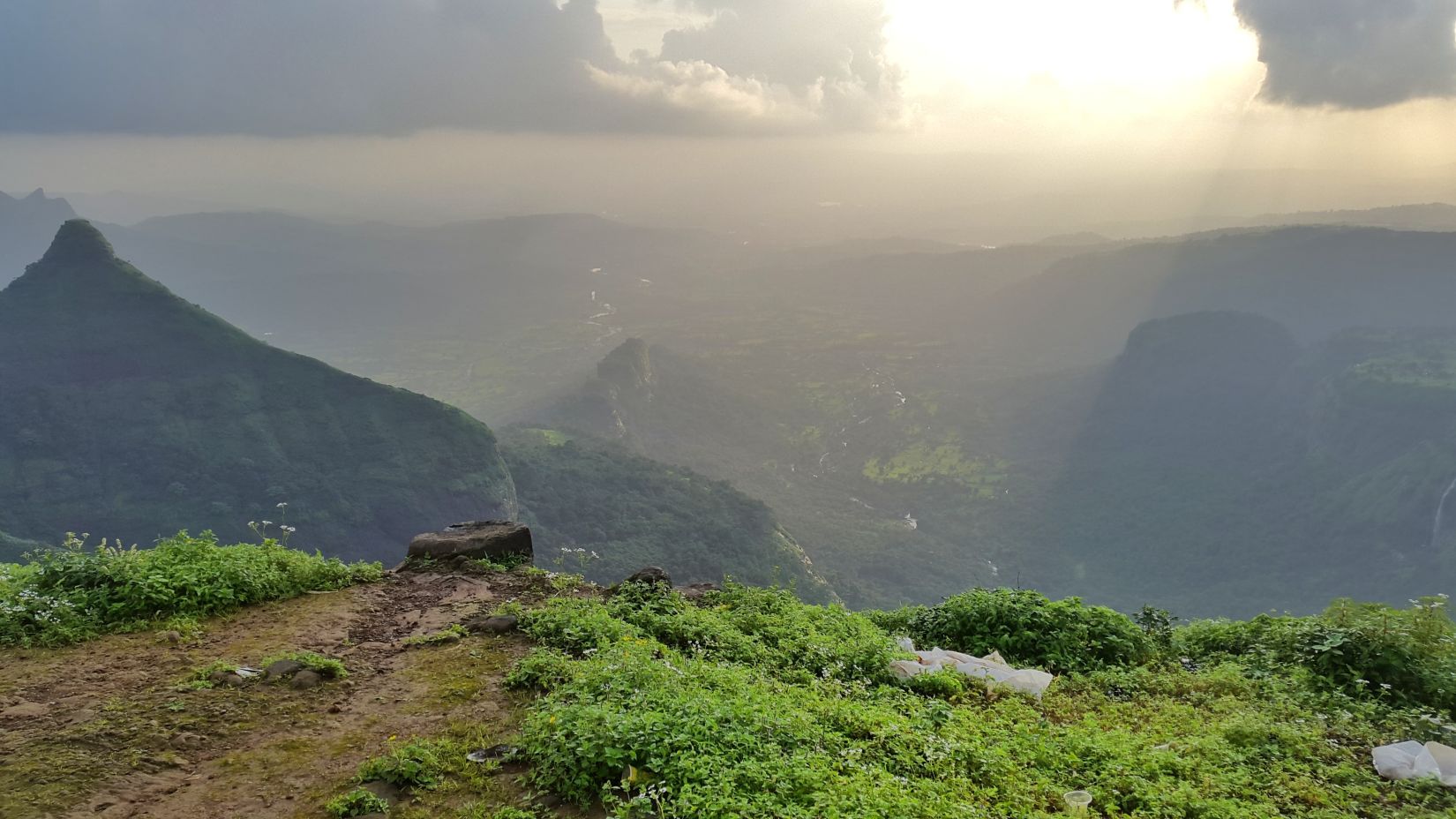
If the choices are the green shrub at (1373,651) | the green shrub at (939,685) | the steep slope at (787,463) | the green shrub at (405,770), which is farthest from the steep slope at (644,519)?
the green shrub at (405,770)

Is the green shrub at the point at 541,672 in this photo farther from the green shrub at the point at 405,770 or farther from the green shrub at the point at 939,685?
the green shrub at the point at 939,685

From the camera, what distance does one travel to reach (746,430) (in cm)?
18375

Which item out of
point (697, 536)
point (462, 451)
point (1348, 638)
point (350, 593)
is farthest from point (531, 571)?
point (462, 451)

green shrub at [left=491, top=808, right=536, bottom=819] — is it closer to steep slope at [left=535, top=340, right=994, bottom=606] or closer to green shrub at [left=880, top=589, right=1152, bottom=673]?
green shrub at [left=880, top=589, right=1152, bottom=673]

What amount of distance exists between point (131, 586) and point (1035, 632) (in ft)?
38.4

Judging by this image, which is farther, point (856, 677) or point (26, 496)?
point (26, 496)

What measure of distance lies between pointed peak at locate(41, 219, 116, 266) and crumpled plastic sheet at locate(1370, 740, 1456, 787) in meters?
134

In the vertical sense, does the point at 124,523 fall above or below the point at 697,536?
below

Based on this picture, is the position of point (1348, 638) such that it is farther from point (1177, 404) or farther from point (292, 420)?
point (1177, 404)

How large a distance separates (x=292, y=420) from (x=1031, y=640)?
101 metres

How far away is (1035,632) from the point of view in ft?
35.4

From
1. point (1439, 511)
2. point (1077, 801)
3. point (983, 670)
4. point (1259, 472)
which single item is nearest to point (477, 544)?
point (983, 670)

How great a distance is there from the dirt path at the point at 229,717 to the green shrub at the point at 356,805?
0.51 ft

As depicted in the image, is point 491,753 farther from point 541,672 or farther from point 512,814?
point 541,672
